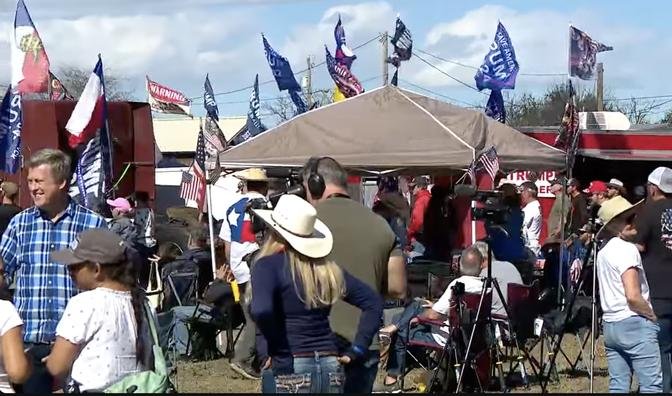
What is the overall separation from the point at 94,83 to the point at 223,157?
5.88 ft

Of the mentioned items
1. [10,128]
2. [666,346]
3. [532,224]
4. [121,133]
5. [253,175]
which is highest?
[121,133]

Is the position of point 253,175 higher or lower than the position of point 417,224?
higher

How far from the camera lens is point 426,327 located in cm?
971

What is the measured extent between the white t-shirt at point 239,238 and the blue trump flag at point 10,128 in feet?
7.88

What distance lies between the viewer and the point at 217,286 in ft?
36.7

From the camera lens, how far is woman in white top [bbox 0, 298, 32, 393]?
4.48 m

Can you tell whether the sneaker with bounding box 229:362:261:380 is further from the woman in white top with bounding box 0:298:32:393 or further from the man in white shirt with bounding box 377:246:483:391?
the woman in white top with bounding box 0:298:32:393

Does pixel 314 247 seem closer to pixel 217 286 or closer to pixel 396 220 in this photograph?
pixel 217 286

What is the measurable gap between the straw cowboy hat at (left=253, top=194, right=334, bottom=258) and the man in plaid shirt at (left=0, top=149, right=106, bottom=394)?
42.2 inches

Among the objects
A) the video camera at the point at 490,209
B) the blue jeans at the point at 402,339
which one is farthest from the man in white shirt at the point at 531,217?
the blue jeans at the point at 402,339

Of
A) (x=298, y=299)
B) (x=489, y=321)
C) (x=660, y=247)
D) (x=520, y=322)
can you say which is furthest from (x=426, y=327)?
(x=298, y=299)

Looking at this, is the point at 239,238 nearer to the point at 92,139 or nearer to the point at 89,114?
the point at 92,139

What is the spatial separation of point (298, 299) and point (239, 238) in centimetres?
555

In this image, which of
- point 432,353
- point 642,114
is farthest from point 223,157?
point 642,114
